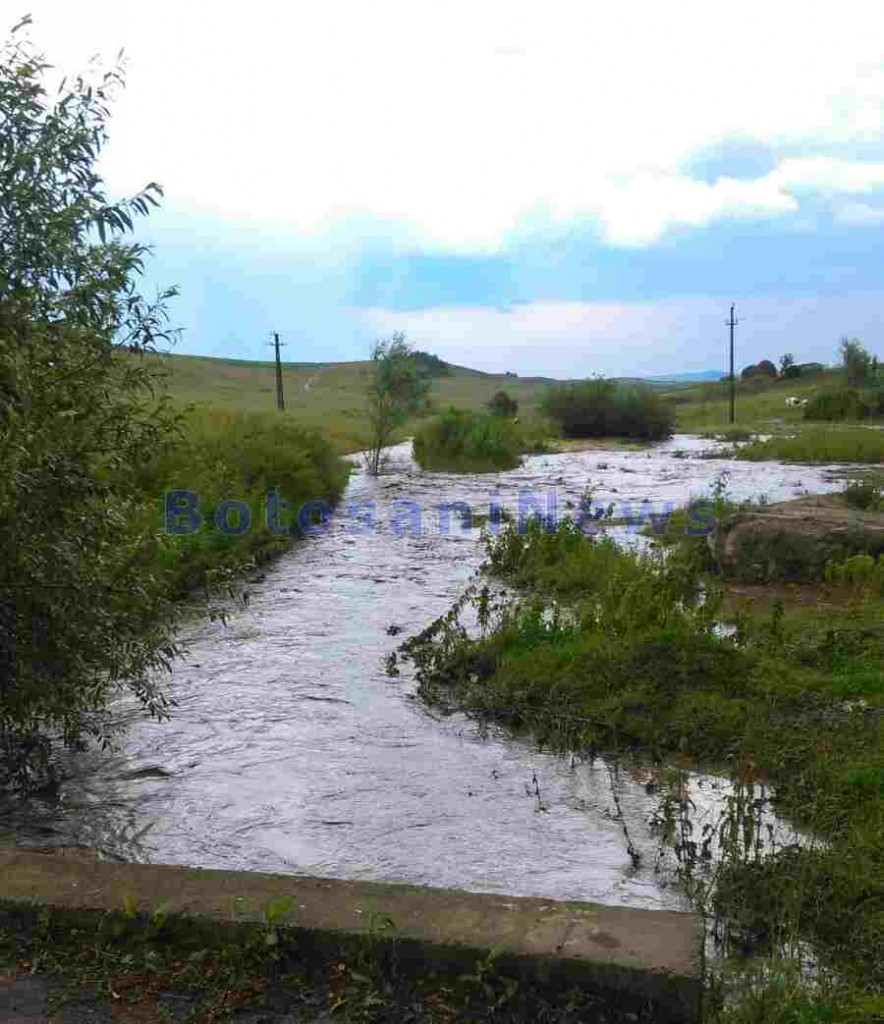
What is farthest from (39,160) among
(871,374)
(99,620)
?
(871,374)

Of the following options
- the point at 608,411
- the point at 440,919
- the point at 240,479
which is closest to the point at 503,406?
the point at 608,411

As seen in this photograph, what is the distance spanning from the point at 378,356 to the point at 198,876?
31084 millimetres

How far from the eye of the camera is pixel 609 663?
7.98 metres

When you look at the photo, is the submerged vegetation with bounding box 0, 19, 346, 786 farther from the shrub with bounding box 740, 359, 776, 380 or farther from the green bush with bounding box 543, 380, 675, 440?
the shrub with bounding box 740, 359, 776, 380

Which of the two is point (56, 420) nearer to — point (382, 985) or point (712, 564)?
point (382, 985)

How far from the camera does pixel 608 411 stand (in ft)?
174

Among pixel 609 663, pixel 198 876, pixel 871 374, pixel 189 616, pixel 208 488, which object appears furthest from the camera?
pixel 871 374

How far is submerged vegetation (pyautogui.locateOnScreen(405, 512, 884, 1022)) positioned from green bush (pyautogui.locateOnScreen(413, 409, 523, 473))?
23656mm

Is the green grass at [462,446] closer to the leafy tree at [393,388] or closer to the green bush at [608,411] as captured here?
the leafy tree at [393,388]

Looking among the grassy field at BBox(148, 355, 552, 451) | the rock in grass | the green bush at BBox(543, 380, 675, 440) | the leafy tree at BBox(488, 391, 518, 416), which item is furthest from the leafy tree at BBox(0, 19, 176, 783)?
the leafy tree at BBox(488, 391, 518, 416)

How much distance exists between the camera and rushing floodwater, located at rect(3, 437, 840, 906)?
563 centimetres

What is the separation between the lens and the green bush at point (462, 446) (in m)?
35.3

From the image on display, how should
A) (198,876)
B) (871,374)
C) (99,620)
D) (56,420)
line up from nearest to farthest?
1. (198,876)
2. (56,420)
3. (99,620)
4. (871,374)

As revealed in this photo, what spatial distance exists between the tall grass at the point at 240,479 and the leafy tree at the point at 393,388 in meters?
9.96
